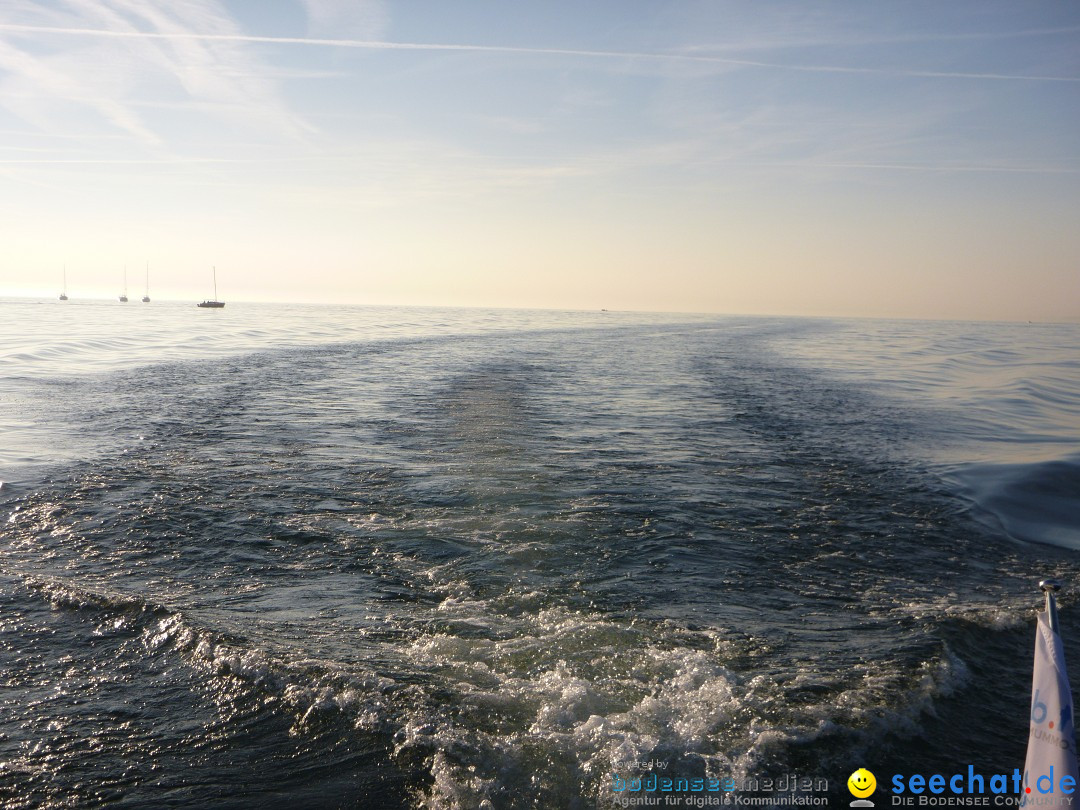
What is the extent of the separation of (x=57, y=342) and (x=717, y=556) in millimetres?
50546

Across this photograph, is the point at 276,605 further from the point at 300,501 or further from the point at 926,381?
the point at 926,381

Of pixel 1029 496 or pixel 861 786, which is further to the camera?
pixel 1029 496

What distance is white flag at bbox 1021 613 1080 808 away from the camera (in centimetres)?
392

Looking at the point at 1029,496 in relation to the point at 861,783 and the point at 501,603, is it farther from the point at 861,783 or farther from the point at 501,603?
the point at 501,603

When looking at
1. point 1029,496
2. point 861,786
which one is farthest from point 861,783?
point 1029,496

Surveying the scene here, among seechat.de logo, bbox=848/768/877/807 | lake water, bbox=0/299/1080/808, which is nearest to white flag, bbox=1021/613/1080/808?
seechat.de logo, bbox=848/768/877/807

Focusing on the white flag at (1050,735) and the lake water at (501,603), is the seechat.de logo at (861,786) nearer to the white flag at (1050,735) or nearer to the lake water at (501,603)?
the lake water at (501,603)

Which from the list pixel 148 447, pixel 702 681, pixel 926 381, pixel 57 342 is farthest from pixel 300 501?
pixel 57 342

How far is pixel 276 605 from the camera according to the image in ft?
28.0

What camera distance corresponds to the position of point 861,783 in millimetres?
5703

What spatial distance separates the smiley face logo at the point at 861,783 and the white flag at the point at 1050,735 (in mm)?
1649

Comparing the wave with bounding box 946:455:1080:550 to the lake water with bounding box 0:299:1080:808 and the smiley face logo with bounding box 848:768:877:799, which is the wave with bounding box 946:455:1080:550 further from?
the smiley face logo with bounding box 848:768:877:799

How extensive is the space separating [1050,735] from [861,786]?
6.84 feet

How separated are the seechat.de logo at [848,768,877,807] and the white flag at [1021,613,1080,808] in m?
1.61
